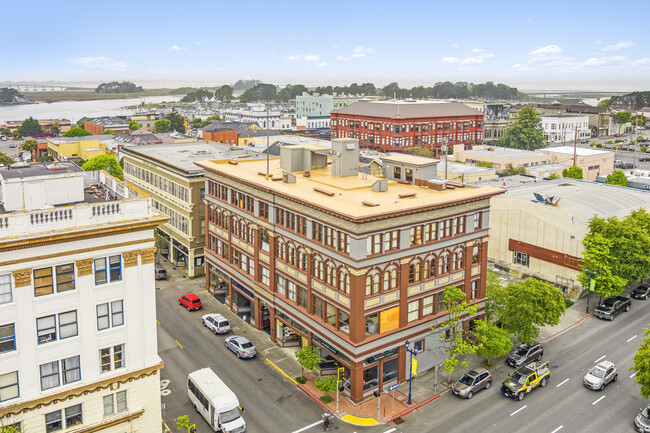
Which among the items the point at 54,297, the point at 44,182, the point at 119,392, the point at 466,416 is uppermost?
the point at 44,182

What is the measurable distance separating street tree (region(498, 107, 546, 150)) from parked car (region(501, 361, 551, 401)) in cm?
12956

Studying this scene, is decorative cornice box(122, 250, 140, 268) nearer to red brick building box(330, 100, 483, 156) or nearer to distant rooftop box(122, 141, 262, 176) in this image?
distant rooftop box(122, 141, 262, 176)

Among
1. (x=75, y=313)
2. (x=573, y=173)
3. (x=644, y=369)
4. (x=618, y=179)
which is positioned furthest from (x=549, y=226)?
(x=75, y=313)

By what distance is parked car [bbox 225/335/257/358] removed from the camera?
52.2m

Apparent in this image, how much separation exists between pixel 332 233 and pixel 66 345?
21456mm

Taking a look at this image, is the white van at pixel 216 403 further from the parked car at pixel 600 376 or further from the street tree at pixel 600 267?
the street tree at pixel 600 267

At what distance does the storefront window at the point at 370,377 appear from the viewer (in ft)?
150

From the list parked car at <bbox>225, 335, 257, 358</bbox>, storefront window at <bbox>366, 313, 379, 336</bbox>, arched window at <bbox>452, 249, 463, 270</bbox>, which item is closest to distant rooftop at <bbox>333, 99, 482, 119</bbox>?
arched window at <bbox>452, 249, 463, 270</bbox>

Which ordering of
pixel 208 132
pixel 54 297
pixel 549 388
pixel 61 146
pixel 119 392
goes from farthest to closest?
pixel 208 132 → pixel 61 146 → pixel 549 388 → pixel 119 392 → pixel 54 297

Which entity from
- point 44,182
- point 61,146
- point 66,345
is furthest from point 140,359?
point 61,146

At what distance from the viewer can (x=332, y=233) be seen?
149 ft

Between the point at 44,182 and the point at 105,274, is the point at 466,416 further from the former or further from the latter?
the point at 44,182

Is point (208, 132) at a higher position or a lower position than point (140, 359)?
higher

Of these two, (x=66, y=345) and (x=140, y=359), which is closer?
(x=66, y=345)
